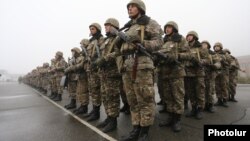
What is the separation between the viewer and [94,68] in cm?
672

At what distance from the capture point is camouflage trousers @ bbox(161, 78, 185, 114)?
563 cm

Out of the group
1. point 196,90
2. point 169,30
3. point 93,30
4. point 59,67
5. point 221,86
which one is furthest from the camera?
point 59,67

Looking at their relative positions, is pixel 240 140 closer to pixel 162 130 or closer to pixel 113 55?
pixel 162 130

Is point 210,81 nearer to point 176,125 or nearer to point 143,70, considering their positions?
point 176,125

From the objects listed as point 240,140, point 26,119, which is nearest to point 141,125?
point 240,140

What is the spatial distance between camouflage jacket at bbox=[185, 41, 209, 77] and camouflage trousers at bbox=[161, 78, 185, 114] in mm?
1201

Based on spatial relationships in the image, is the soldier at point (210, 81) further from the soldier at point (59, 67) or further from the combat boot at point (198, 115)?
the soldier at point (59, 67)

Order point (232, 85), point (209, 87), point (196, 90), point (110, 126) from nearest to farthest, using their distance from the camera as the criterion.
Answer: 1. point (110, 126)
2. point (196, 90)
3. point (209, 87)
4. point (232, 85)

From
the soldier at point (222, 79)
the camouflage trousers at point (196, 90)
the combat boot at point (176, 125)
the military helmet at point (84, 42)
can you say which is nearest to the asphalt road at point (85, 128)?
the combat boot at point (176, 125)

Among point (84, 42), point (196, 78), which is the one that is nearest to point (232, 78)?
point (196, 78)

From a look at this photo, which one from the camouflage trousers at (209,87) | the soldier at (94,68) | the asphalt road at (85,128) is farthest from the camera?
the camouflage trousers at (209,87)

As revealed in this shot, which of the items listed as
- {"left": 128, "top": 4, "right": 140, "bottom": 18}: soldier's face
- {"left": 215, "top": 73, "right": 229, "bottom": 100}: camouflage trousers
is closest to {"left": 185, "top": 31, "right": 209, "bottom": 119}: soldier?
{"left": 215, "top": 73, "right": 229, "bottom": 100}: camouflage trousers

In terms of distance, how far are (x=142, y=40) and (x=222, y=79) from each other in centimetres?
501

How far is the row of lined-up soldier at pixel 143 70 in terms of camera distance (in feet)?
15.1
